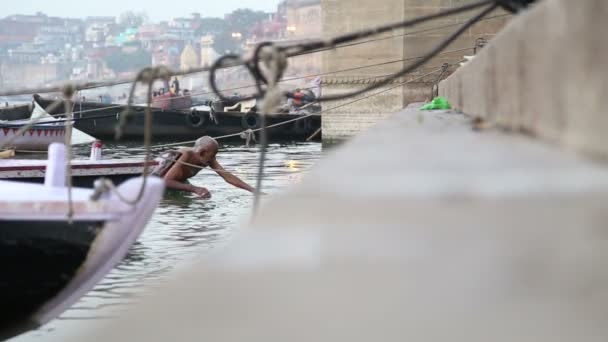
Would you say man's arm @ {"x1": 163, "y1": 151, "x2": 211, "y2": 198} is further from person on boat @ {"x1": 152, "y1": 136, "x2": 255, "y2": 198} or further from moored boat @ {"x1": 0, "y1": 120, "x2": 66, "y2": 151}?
moored boat @ {"x1": 0, "y1": 120, "x2": 66, "y2": 151}

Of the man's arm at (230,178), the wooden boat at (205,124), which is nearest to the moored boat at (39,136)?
the wooden boat at (205,124)

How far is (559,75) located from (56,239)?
4.32m

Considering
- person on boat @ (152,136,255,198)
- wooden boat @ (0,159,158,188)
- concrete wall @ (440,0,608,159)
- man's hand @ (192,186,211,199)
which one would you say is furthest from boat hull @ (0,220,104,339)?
man's hand @ (192,186,211,199)

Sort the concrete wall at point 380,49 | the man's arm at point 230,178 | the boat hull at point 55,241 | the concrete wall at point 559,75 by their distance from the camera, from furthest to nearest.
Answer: the concrete wall at point 380,49
the man's arm at point 230,178
the boat hull at point 55,241
the concrete wall at point 559,75

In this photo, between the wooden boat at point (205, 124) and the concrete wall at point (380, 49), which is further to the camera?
the wooden boat at point (205, 124)

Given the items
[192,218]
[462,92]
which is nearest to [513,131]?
[462,92]

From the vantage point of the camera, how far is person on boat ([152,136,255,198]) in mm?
16641

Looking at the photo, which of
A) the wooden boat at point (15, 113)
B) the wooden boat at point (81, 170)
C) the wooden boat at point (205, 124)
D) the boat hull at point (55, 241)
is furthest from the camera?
the wooden boat at point (15, 113)

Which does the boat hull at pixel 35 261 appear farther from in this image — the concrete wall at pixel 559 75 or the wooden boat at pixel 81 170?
the wooden boat at pixel 81 170

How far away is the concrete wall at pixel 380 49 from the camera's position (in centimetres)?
3166

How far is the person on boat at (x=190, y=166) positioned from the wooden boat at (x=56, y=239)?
8718mm

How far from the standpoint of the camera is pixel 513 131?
4438 mm

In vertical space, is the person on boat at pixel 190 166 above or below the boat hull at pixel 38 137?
above

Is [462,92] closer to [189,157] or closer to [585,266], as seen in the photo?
[585,266]
